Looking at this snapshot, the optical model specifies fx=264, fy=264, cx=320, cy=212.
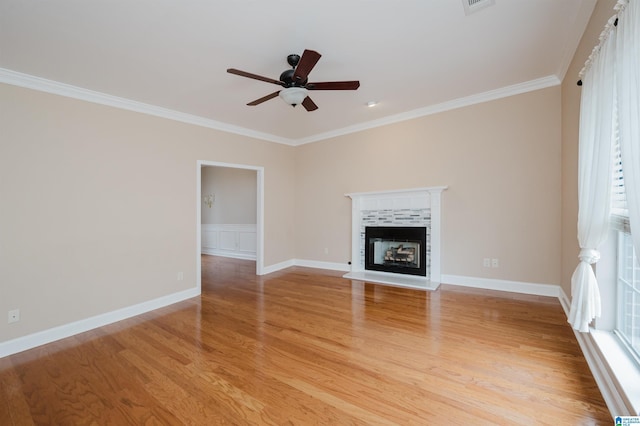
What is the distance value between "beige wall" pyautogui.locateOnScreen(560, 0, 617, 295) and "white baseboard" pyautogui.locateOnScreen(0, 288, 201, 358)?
4.85 meters

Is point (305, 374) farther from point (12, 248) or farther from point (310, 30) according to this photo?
point (12, 248)

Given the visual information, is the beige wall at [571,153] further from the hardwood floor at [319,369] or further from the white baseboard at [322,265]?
the white baseboard at [322,265]

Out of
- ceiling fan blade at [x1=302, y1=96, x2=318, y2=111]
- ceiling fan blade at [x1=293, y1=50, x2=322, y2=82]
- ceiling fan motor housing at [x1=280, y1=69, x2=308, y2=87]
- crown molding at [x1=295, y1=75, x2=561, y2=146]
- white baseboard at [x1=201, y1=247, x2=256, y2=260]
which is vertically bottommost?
white baseboard at [x1=201, y1=247, x2=256, y2=260]

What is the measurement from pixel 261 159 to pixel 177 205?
72.2 inches

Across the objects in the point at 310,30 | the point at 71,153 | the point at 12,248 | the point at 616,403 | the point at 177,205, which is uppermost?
the point at 310,30

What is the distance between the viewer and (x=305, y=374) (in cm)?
203

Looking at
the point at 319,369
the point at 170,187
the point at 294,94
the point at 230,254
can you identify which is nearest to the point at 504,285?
the point at 319,369

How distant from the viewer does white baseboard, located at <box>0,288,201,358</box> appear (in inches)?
99.4

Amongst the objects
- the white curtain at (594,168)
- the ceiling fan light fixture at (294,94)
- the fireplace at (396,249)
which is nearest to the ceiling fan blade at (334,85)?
the ceiling fan light fixture at (294,94)

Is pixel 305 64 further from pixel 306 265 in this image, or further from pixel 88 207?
pixel 306 265

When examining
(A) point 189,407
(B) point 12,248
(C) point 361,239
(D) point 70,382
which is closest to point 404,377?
(A) point 189,407

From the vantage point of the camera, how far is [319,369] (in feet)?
6.84

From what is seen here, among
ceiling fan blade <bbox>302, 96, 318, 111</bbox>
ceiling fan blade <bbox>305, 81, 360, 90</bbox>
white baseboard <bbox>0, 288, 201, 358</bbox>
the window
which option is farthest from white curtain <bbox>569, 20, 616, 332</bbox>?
white baseboard <bbox>0, 288, 201, 358</bbox>

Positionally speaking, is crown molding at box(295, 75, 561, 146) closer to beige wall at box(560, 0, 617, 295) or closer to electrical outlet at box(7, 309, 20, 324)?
beige wall at box(560, 0, 617, 295)
